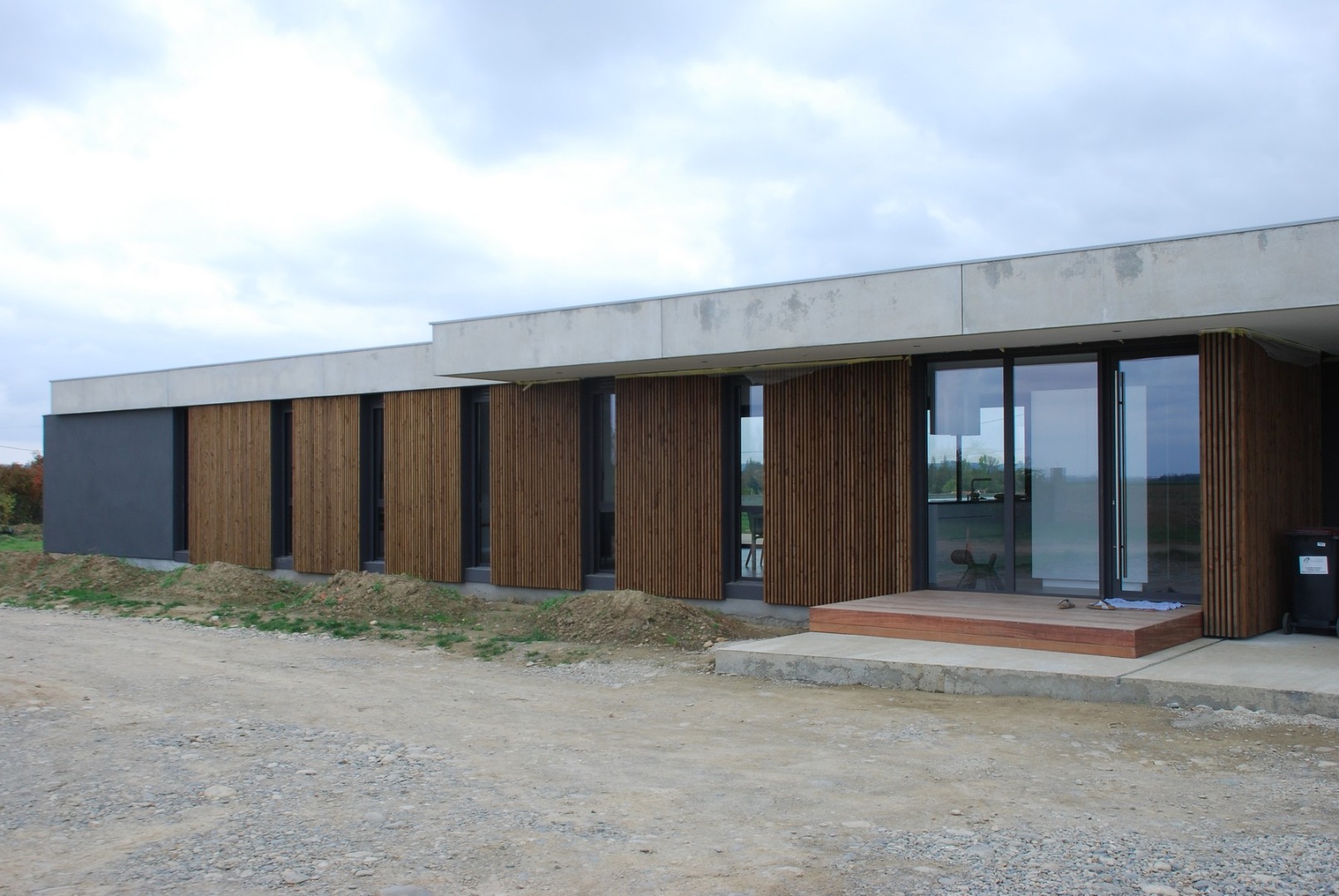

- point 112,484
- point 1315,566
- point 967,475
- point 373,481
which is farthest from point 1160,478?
point 112,484

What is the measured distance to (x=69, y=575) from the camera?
1666 cm

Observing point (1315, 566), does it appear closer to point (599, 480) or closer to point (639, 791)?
point (639, 791)

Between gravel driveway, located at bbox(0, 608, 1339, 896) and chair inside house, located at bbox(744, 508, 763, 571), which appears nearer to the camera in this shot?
gravel driveway, located at bbox(0, 608, 1339, 896)

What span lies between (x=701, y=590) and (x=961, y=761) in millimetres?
6989

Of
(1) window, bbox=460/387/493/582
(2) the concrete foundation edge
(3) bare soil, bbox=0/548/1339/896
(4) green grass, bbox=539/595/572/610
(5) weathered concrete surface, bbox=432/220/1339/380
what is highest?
(5) weathered concrete surface, bbox=432/220/1339/380

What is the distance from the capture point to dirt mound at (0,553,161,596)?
1627 centimetres

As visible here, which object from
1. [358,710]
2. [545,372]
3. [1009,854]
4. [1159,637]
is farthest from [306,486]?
[1009,854]

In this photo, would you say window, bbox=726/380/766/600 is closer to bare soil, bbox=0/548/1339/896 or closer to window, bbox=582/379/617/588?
window, bbox=582/379/617/588

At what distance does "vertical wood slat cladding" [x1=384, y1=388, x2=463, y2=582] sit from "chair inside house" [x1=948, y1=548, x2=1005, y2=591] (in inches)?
280

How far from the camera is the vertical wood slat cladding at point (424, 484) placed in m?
15.5

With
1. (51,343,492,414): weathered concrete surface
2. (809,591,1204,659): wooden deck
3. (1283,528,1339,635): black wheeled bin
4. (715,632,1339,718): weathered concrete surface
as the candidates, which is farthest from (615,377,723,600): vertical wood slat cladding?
(1283,528,1339,635): black wheeled bin

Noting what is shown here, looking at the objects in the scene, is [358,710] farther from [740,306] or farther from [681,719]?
[740,306]

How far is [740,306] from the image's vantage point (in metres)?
11.3

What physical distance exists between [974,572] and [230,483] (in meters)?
12.9
